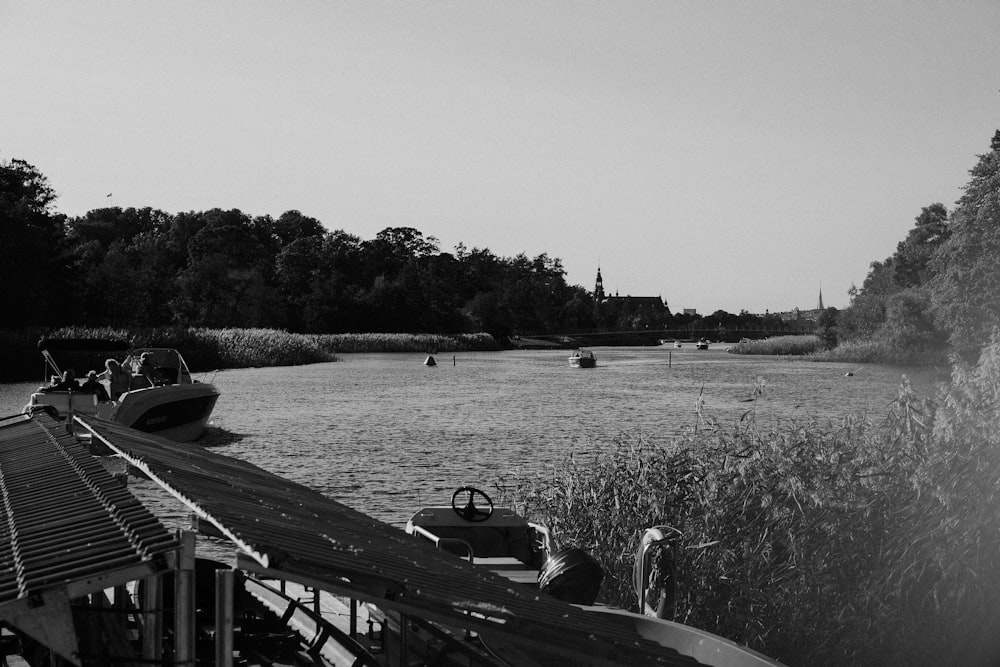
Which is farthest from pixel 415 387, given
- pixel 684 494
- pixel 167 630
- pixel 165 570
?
pixel 165 570

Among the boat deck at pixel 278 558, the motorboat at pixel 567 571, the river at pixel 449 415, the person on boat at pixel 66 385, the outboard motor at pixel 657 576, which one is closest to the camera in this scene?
the boat deck at pixel 278 558

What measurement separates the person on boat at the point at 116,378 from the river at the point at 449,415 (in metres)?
3.21

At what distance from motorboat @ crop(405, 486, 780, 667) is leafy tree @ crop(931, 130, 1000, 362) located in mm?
47887

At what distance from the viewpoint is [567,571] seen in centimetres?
749

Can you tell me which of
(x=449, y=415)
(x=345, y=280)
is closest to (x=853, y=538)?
Answer: (x=449, y=415)

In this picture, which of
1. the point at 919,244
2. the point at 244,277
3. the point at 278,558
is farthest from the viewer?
the point at 244,277

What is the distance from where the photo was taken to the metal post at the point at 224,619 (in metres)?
3.38

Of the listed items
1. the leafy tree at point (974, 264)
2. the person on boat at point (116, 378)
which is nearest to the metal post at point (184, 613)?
the person on boat at point (116, 378)

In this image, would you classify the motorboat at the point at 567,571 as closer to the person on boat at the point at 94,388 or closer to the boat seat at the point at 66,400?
the boat seat at the point at 66,400

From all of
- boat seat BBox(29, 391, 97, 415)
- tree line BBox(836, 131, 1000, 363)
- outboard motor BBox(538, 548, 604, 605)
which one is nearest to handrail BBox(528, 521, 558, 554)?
outboard motor BBox(538, 548, 604, 605)

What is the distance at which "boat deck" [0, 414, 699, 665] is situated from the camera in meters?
3.02

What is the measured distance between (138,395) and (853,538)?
1886cm

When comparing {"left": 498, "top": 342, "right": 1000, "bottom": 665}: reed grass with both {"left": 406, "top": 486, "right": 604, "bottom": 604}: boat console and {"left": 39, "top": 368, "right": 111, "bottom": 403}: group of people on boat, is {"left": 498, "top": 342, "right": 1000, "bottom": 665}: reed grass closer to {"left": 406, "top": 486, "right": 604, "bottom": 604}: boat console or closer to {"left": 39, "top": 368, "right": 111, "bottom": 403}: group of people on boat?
{"left": 406, "top": 486, "right": 604, "bottom": 604}: boat console

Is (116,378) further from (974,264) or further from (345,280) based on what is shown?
(345,280)
